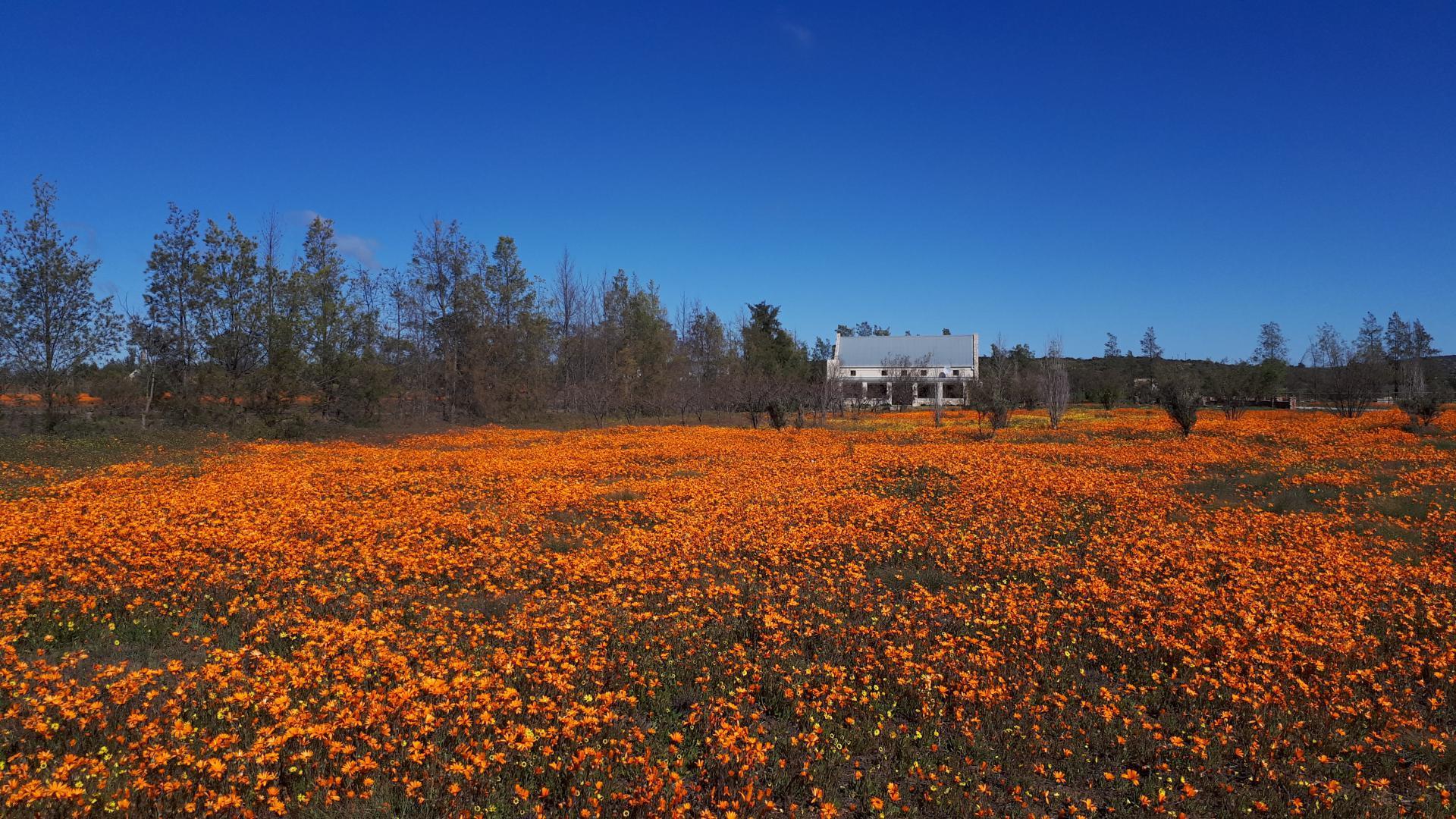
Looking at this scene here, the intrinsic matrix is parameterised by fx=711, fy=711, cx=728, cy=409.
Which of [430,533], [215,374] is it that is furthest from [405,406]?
[430,533]

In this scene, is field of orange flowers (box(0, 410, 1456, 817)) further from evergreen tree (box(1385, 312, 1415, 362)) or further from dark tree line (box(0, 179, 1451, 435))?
evergreen tree (box(1385, 312, 1415, 362))

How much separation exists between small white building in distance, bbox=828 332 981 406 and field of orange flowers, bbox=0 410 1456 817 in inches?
2179

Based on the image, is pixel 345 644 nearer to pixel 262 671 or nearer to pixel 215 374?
pixel 262 671

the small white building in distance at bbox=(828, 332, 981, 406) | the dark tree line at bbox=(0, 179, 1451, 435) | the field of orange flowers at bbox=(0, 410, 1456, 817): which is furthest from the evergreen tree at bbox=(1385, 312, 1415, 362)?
the field of orange flowers at bbox=(0, 410, 1456, 817)

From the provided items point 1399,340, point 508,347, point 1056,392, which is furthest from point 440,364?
point 1399,340

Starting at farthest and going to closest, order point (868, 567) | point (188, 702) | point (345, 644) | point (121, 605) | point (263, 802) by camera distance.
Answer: point (868, 567)
point (121, 605)
point (345, 644)
point (188, 702)
point (263, 802)

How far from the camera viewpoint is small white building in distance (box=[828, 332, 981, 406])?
6769 cm

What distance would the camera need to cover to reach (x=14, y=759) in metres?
3.91

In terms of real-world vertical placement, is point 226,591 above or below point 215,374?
below

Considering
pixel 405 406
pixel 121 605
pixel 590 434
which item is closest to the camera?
pixel 121 605

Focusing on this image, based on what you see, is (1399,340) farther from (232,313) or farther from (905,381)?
(232,313)

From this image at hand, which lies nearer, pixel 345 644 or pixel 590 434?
pixel 345 644

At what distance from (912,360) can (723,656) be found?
68.4 meters

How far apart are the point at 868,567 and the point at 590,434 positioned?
22154 millimetres
